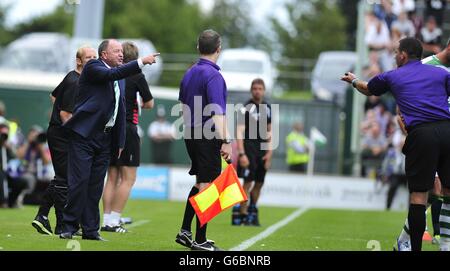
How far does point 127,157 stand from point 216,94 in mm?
3309

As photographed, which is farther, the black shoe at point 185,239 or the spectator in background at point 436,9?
the spectator in background at point 436,9

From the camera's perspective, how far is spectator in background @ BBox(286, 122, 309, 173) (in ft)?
93.4

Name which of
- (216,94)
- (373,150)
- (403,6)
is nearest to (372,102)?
(373,150)

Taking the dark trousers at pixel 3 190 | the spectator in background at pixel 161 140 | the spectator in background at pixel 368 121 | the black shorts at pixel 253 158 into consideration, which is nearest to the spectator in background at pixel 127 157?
the black shorts at pixel 253 158

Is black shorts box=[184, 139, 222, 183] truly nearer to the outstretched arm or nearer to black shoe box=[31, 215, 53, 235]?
the outstretched arm

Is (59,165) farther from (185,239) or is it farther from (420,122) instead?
(420,122)

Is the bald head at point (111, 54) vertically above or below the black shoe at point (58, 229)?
above

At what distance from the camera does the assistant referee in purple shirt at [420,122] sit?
9234mm

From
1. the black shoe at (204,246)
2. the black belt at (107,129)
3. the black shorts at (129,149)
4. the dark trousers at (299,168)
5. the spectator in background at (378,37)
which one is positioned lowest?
the dark trousers at (299,168)

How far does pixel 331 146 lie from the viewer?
101ft

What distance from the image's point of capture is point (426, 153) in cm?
920

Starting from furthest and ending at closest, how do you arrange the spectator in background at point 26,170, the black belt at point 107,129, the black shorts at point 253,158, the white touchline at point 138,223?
the spectator in background at point 26,170
the black shorts at point 253,158
the white touchline at point 138,223
the black belt at point 107,129

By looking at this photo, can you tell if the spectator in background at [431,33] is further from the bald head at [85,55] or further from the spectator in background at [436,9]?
the bald head at [85,55]

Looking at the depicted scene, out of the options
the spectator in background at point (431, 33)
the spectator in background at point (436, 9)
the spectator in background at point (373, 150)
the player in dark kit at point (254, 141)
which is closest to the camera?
the player in dark kit at point (254, 141)
